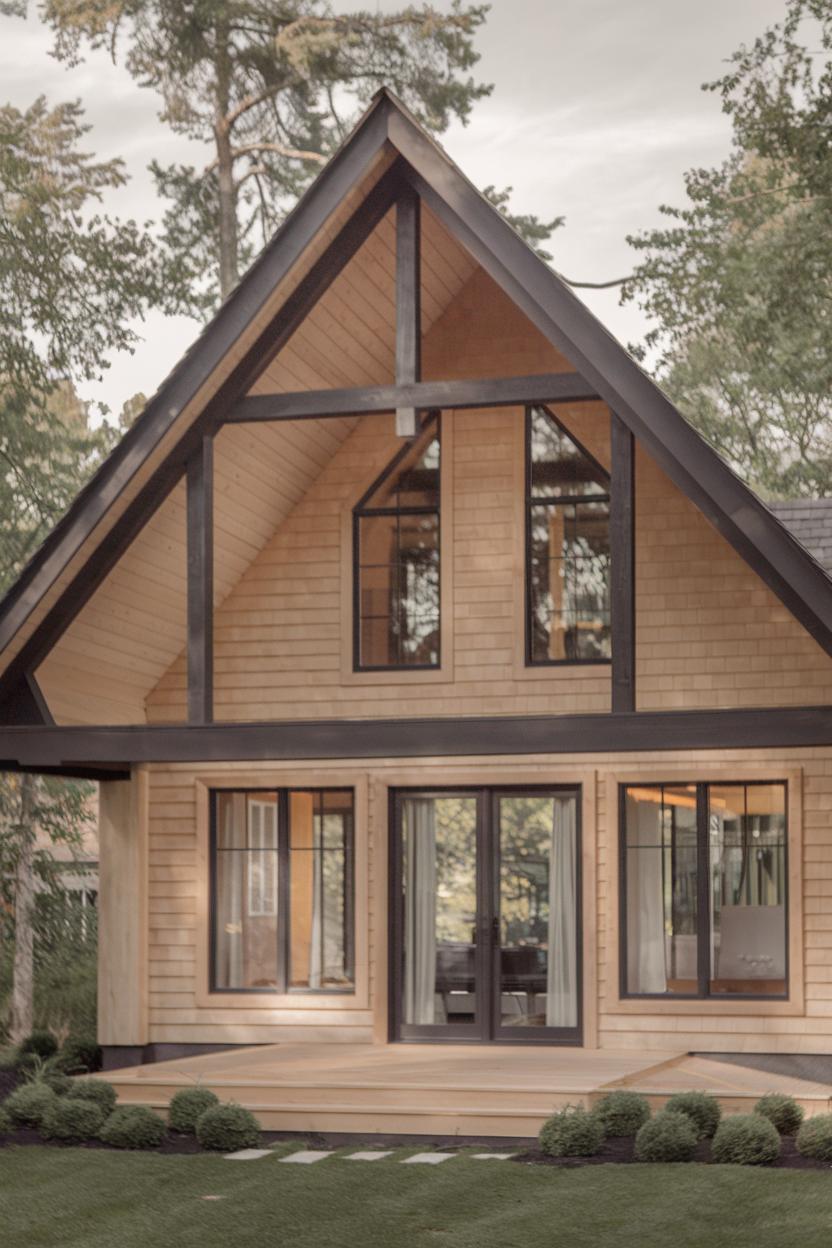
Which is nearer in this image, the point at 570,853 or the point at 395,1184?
the point at 395,1184

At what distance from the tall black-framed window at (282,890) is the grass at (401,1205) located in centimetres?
395

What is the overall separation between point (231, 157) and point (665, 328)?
6763mm

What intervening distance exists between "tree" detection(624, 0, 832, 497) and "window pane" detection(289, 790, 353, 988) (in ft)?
29.9

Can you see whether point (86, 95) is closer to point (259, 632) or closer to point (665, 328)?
point (665, 328)

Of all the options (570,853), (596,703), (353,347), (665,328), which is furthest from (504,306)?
(665,328)

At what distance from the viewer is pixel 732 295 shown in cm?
2091

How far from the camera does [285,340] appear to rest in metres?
12.2

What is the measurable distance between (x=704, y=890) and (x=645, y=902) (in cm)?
45

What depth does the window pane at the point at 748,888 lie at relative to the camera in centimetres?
1309

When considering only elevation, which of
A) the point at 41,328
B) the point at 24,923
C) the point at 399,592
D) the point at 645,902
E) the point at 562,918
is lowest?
the point at 24,923

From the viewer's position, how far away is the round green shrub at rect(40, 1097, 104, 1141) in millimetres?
10719

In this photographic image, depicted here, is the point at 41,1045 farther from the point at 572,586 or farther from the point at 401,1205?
the point at 401,1205

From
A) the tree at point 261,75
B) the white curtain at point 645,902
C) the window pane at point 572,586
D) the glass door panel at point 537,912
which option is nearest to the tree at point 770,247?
the tree at point 261,75

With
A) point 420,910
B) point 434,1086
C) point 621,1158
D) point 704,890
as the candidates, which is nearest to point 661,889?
point 704,890
